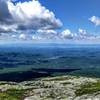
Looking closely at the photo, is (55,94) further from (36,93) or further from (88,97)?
(88,97)

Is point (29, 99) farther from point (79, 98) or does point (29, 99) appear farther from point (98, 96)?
point (98, 96)

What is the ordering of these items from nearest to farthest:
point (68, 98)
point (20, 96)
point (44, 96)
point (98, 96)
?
point (98, 96) → point (68, 98) → point (44, 96) → point (20, 96)

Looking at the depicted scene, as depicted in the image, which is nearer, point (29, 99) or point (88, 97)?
point (88, 97)

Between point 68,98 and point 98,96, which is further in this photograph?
point 68,98

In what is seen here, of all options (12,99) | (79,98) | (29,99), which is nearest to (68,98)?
(79,98)

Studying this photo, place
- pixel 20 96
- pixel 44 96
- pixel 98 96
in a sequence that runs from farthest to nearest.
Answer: pixel 20 96, pixel 44 96, pixel 98 96

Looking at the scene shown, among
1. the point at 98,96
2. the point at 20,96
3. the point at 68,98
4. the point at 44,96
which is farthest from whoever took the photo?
the point at 20,96

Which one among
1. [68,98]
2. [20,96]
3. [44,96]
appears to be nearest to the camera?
[68,98]

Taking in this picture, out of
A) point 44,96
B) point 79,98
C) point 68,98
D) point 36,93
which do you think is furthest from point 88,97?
point 36,93

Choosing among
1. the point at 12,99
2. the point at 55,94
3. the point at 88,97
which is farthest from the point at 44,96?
the point at 88,97
